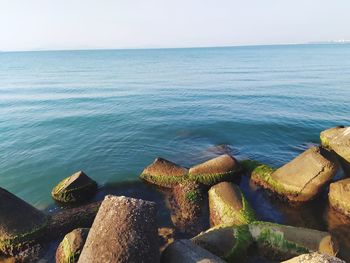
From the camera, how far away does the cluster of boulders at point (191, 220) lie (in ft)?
25.2

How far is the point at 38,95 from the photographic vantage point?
1799 inches

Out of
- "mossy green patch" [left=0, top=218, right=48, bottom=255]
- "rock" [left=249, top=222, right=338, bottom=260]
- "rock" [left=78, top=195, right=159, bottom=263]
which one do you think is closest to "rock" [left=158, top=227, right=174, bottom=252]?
"rock" [left=249, top=222, right=338, bottom=260]

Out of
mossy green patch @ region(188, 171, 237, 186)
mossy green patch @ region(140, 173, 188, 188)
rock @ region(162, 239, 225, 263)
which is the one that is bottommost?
mossy green patch @ region(140, 173, 188, 188)

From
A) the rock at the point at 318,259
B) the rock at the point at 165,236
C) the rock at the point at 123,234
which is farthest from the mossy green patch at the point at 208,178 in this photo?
the rock at the point at 318,259

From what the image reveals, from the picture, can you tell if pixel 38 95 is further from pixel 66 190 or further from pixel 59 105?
pixel 66 190

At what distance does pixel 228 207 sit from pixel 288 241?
2786mm

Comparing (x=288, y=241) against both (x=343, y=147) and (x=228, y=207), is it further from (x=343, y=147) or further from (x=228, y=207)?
(x=343, y=147)

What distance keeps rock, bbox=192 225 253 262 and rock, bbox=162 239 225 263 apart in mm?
1300

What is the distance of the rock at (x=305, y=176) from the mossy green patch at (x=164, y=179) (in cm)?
443

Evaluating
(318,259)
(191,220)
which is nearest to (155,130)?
(191,220)

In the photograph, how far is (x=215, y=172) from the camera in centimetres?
1528

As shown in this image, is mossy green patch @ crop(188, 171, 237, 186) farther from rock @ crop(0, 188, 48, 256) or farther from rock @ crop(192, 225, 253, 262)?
rock @ crop(0, 188, 48, 256)

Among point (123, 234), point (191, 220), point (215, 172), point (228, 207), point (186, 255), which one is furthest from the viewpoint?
point (215, 172)

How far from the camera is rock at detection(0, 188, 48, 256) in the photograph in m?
11.1
